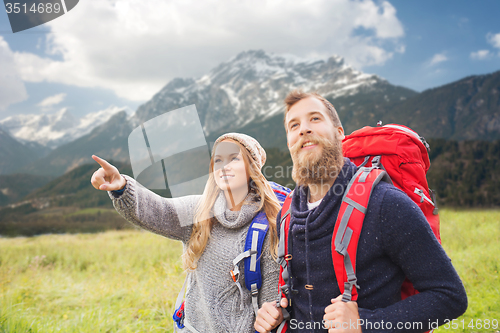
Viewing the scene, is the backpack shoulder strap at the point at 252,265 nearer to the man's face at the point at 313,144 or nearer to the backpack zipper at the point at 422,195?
the man's face at the point at 313,144

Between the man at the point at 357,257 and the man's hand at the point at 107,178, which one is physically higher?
the man's hand at the point at 107,178

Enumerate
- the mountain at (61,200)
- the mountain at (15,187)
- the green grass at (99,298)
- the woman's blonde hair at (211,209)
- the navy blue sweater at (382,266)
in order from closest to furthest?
the navy blue sweater at (382,266)
the woman's blonde hair at (211,209)
the green grass at (99,298)
the mountain at (61,200)
the mountain at (15,187)

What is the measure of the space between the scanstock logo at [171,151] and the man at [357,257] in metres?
0.97

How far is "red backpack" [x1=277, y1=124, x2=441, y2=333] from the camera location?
154cm

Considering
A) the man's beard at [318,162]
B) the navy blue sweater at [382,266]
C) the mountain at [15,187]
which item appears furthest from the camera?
the mountain at [15,187]

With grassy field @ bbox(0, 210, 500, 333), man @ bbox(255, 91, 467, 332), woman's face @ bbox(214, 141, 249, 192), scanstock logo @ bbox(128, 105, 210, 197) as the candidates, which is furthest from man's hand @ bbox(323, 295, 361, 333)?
grassy field @ bbox(0, 210, 500, 333)

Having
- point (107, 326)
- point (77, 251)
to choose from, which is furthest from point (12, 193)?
point (107, 326)

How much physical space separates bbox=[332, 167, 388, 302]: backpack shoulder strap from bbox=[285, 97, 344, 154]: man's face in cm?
38

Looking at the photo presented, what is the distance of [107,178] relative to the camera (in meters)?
2.14

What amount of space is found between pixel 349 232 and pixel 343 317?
1.45 ft

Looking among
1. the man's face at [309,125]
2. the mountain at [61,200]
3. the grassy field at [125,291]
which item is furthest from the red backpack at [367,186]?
the mountain at [61,200]

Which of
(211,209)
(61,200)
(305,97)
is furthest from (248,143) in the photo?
(61,200)

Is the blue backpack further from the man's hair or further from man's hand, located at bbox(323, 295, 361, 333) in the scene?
the man's hair

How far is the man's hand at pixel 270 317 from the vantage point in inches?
71.9
